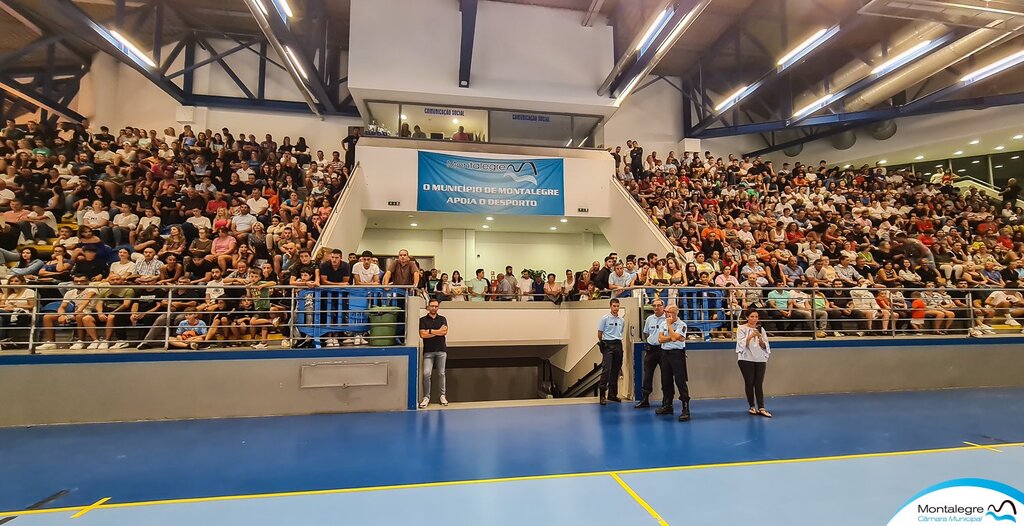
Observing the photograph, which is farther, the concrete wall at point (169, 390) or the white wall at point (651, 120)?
the white wall at point (651, 120)

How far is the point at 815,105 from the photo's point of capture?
43.0 ft

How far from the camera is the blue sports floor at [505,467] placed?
3021mm

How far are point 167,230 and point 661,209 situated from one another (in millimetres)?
10602

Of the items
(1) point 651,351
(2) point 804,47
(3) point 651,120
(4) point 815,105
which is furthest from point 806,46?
(1) point 651,351

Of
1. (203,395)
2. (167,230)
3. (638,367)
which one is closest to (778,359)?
(638,367)

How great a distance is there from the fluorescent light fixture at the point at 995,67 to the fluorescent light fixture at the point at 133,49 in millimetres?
19962

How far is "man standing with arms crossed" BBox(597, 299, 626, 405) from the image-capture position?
21.8 feet

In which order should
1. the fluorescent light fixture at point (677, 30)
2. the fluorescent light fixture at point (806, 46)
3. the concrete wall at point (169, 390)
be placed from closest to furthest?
the concrete wall at point (169, 390) → the fluorescent light fixture at point (677, 30) → the fluorescent light fixture at point (806, 46)

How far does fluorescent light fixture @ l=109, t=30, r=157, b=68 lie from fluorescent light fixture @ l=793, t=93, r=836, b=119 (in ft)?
Answer: 58.5

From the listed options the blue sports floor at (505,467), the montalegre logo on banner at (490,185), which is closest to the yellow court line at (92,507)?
the blue sports floor at (505,467)

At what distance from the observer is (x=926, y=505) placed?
8.33 feet

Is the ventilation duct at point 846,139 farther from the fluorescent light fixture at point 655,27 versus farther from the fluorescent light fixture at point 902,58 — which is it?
the fluorescent light fixture at point 655,27

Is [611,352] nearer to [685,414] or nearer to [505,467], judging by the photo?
[685,414]

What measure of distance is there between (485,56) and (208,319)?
991 centimetres
